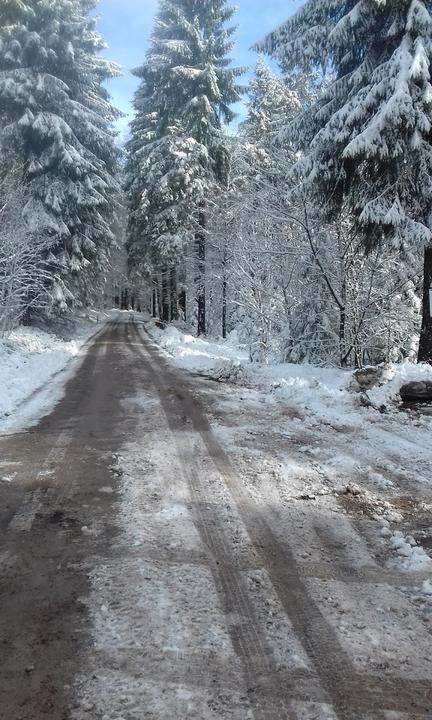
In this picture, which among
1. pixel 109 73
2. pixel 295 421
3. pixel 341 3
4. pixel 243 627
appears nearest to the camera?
pixel 243 627

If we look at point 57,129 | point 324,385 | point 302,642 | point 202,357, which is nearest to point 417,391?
point 324,385

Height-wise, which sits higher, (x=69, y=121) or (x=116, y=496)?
(x=69, y=121)

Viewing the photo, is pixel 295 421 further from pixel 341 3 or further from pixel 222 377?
pixel 341 3

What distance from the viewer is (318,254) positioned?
1229cm

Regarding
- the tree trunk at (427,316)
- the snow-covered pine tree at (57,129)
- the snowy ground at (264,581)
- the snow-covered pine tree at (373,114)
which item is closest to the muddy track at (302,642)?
the snowy ground at (264,581)

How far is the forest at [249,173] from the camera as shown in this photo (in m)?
9.42

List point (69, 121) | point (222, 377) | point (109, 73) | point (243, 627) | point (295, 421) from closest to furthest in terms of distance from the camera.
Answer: point (243, 627) < point (295, 421) < point (222, 377) < point (69, 121) < point (109, 73)

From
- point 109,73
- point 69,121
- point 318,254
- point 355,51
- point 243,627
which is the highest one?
point 109,73

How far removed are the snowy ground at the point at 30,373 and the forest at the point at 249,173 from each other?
3.92 ft

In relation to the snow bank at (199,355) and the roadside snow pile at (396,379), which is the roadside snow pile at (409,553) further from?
the snow bank at (199,355)

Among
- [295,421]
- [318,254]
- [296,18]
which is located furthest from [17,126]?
[295,421]

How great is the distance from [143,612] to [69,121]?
2350 cm

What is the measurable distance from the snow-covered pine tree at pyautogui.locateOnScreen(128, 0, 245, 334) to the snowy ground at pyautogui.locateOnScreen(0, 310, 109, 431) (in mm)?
8635

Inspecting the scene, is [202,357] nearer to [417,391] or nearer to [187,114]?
[417,391]
